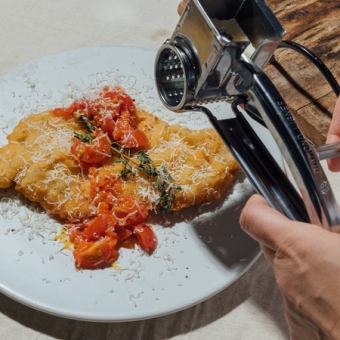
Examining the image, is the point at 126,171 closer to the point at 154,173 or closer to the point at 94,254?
the point at 154,173

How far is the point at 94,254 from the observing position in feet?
3.32

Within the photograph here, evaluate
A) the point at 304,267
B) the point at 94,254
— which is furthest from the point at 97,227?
the point at 304,267

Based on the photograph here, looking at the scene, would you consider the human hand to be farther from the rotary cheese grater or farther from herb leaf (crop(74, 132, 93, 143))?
herb leaf (crop(74, 132, 93, 143))

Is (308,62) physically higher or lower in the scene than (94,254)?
lower

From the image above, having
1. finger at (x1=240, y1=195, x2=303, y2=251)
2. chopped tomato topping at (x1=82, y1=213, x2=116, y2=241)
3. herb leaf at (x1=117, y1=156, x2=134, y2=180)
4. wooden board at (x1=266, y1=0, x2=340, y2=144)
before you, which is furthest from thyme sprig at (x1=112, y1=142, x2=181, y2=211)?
wooden board at (x1=266, y1=0, x2=340, y2=144)

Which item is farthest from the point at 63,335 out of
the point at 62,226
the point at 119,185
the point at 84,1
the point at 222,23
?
the point at 84,1

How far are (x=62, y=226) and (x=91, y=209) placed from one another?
0.08 m

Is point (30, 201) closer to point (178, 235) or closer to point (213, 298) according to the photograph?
point (178, 235)

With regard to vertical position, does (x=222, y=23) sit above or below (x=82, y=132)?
above

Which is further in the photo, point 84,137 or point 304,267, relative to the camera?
point 84,137

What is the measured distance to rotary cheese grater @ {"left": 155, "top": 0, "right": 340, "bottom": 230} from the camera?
861mm

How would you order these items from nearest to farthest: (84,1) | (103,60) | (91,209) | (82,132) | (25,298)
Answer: (25,298), (91,209), (82,132), (103,60), (84,1)

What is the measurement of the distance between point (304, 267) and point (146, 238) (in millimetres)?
404

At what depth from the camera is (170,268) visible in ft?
3.43
